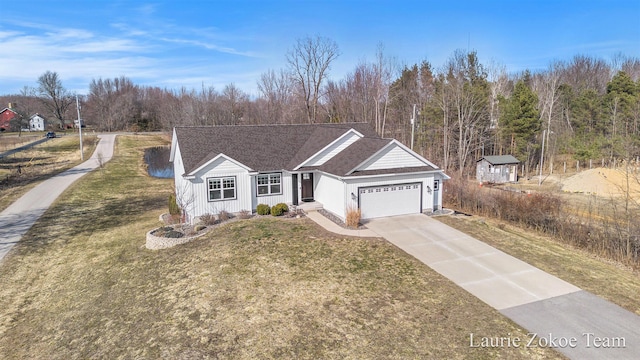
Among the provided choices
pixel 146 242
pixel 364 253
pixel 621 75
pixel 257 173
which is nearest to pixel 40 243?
pixel 146 242

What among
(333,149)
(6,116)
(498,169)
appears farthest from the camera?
(6,116)

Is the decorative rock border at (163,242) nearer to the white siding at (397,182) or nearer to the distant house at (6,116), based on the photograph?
the white siding at (397,182)

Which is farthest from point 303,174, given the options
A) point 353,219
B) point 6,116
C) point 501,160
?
point 6,116

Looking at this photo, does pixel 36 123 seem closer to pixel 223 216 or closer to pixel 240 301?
pixel 223 216

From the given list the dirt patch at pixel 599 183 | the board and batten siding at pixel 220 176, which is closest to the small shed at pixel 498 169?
the dirt patch at pixel 599 183

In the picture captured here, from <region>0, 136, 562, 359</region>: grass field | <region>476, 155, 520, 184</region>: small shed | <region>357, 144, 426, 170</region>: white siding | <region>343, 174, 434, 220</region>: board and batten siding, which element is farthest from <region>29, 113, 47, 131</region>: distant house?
<region>357, 144, 426, 170</region>: white siding

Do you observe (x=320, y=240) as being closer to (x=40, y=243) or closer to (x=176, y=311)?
(x=176, y=311)

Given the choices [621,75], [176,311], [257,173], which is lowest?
[176,311]

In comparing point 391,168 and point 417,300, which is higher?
point 391,168
